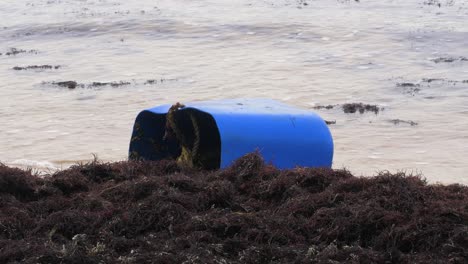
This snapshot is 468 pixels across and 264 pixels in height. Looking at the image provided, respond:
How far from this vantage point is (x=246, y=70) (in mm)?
14148

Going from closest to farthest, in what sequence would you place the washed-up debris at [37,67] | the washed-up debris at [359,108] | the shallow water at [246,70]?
the shallow water at [246,70]
the washed-up debris at [359,108]
the washed-up debris at [37,67]

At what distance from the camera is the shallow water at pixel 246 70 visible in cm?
919

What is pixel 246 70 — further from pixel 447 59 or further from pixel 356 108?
pixel 447 59

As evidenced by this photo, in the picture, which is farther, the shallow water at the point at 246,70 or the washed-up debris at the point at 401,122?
the washed-up debris at the point at 401,122

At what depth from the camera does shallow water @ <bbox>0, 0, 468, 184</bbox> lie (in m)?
9.19

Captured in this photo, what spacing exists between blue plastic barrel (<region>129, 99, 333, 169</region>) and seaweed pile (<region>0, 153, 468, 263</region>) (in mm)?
416

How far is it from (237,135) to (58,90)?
6824 millimetres

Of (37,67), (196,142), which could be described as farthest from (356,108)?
(37,67)

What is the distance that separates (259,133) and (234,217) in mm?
1618

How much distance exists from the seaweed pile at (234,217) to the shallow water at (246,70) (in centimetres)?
221

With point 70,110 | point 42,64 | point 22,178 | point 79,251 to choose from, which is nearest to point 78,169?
point 22,178

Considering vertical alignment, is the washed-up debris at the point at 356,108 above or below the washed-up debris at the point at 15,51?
below

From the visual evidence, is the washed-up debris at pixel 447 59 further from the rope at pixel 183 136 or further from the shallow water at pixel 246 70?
the rope at pixel 183 136

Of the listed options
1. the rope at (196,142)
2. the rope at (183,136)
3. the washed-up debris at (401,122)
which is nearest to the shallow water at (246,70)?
the washed-up debris at (401,122)
